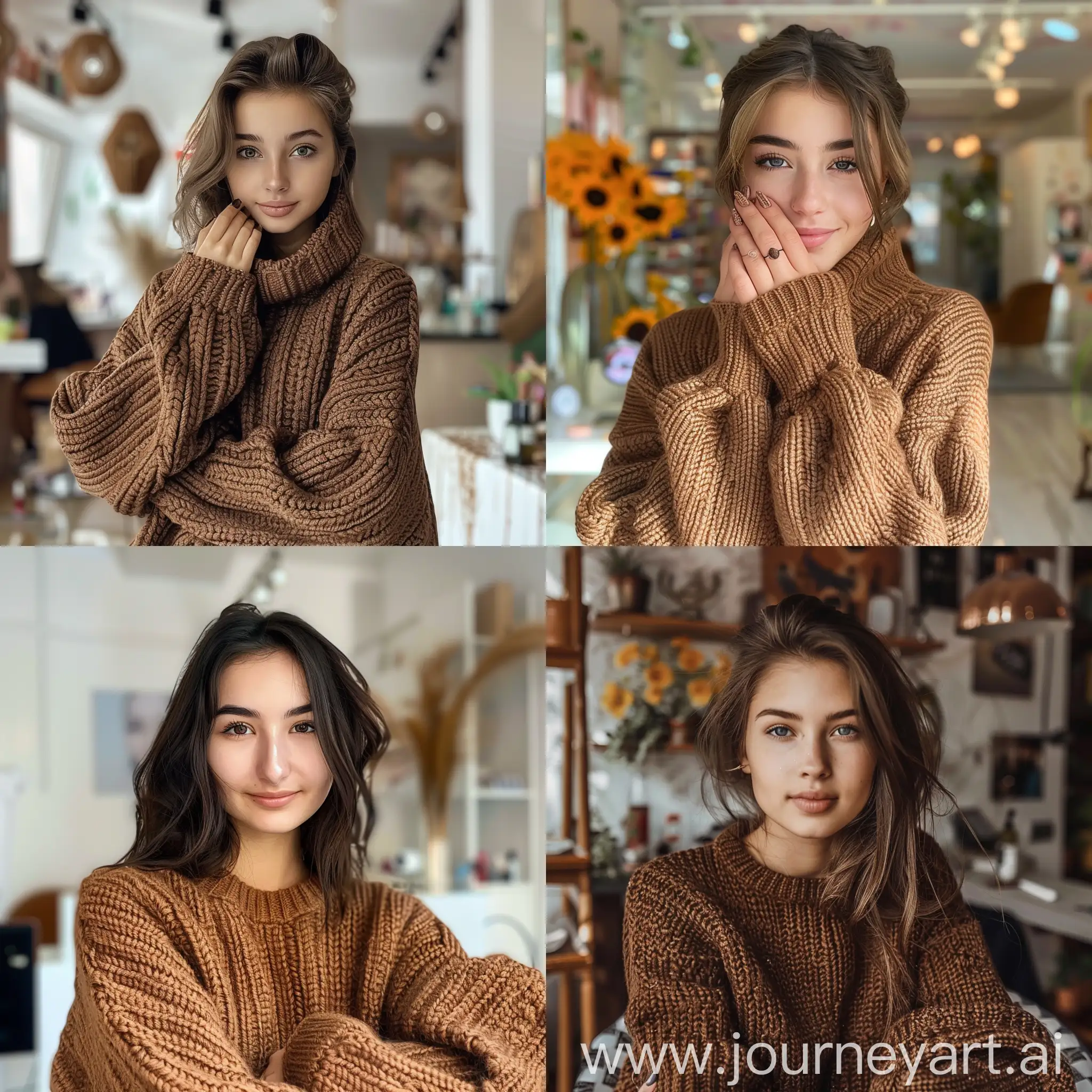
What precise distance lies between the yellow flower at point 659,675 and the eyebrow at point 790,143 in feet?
1.35

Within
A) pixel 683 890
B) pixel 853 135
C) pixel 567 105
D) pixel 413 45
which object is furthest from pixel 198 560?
pixel 413 45

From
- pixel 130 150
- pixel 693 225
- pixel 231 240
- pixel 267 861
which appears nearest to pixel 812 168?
pixel 231 240

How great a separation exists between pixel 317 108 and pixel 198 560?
1.42m

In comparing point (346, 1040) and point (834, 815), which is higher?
point (834, 815)

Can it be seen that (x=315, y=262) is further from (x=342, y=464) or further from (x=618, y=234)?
(x=618, y=234)

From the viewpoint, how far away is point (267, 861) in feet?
3.25

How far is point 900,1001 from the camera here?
3.05 feet

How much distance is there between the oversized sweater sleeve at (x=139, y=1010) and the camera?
857mm

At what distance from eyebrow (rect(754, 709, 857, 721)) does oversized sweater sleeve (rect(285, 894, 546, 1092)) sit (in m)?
0.30

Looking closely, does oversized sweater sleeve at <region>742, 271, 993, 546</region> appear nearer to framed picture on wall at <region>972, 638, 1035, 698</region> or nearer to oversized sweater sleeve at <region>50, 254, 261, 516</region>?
framed picture on wall at <region>972, 638, 1035, 698</region>

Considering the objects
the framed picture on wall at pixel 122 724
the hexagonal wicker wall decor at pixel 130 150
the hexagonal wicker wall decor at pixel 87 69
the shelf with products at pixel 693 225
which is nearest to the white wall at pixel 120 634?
the framed picture on wall at pixel 122 724

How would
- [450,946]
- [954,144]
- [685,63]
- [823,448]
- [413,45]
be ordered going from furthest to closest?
1. [413,45]
2. [954,144]
3. [685,63]
4. [450,946]
5. [823,448]

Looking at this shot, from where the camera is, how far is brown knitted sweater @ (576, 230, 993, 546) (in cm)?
85

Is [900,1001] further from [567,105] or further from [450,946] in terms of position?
[567,105]
